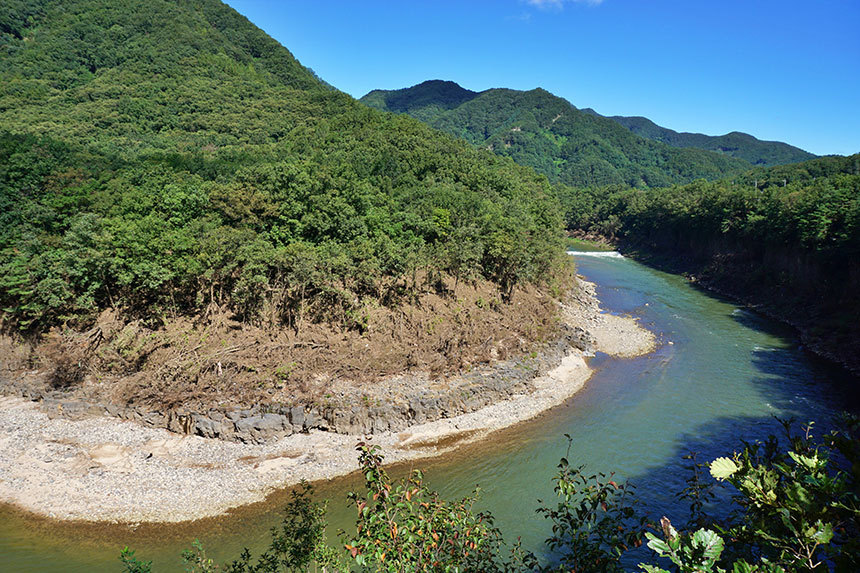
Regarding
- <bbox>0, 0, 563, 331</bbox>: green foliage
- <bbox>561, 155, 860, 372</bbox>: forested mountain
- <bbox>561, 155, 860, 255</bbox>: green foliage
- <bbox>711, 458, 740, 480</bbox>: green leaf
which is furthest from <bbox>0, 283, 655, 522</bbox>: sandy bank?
<bbox>561, 155, 860, 255</bbox>: green foliage

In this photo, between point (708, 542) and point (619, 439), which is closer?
point (708, 542)

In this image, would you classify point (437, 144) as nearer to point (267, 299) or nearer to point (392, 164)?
point (392, 164)

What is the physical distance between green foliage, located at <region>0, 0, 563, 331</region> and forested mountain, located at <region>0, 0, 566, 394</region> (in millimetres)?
121

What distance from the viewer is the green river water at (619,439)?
49.1 ft

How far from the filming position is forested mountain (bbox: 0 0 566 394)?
2355cm

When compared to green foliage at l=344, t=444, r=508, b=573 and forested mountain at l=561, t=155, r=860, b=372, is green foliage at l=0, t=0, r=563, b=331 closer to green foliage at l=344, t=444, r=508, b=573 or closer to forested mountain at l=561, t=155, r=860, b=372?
forested mountain at l=561, t=155, r=860, b=372

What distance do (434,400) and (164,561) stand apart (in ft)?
41.2

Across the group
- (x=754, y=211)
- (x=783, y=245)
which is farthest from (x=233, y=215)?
(x=754, y=211)

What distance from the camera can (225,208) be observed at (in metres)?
27.2

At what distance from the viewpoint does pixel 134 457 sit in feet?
61.1

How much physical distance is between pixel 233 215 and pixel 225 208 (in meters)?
0.67

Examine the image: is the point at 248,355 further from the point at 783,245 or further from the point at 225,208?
the point at 783,245

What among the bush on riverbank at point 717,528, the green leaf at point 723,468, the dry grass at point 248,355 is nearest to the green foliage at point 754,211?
the dry grass at point 248,355

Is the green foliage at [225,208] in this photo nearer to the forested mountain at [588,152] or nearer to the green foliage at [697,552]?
the green foliage at [697,552]
